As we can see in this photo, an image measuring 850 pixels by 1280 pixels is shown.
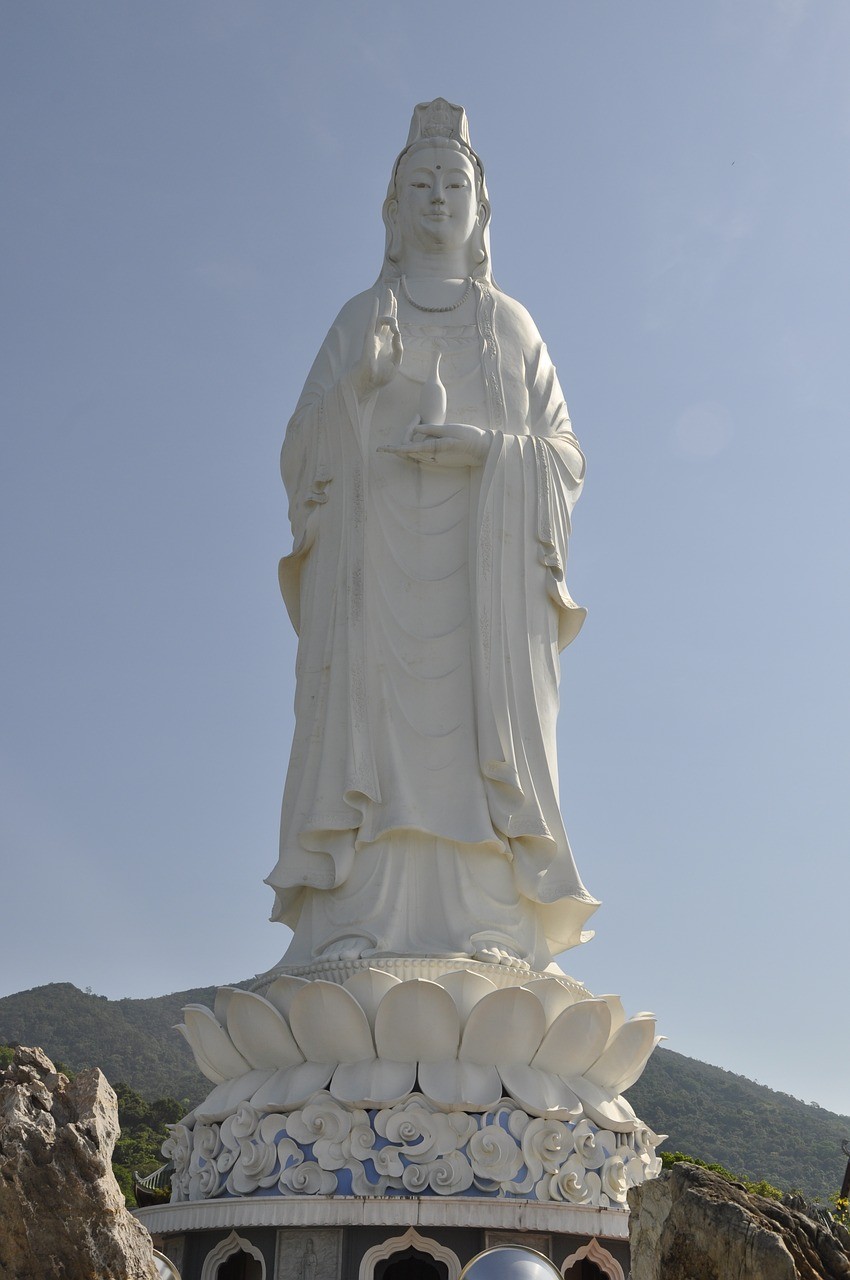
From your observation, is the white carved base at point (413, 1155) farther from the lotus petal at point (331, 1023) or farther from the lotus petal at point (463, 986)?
the lotus petal at point (463, 986)

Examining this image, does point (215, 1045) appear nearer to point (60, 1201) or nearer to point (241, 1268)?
point (241, 1268)

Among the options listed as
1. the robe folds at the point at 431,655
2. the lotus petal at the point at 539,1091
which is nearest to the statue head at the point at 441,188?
the robe folds at the point at 431,655

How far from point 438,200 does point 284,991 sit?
4.98m

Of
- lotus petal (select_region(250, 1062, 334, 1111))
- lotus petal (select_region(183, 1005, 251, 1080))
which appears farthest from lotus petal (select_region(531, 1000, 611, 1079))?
lotus petal (select_region(183, 1005, 251, 1080))

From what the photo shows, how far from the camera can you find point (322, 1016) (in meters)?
6.37

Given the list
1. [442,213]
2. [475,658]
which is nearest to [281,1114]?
[475,658]

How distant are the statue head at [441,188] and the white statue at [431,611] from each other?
0.02 m

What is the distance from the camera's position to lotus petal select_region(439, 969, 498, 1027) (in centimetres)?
652

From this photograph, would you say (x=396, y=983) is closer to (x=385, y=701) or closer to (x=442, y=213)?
(x=385, y=701)

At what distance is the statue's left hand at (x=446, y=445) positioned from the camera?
8.05 m

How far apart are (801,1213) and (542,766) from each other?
4.33 m

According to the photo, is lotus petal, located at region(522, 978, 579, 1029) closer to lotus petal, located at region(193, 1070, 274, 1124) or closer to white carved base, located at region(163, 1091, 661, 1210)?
white carved base, located at region(163, 1091, 661, 1210)

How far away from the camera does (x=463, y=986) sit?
21.4ft

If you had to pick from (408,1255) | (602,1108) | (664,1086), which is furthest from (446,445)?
(664,1086)
